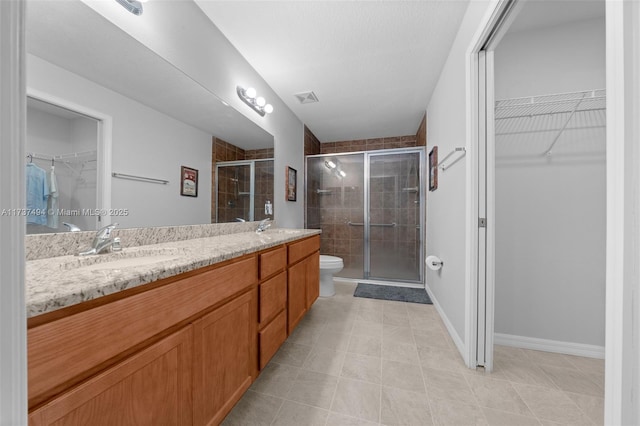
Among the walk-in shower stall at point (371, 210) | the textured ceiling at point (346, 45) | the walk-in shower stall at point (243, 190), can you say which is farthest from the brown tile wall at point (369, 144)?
the walk-in shower stall at point (243, 190)

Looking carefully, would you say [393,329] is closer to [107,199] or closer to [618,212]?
[618,212]

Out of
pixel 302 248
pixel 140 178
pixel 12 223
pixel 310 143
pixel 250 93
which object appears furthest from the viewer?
pixel 310 143

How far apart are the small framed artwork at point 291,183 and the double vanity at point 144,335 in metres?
1.67

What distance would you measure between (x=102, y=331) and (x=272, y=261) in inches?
32.7

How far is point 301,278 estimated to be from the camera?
69.9 inches

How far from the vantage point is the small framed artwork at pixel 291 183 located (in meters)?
2.81

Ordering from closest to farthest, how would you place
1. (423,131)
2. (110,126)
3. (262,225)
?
(110,126)
(262,225)
(423,131)

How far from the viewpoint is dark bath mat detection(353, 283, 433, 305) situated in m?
2.59

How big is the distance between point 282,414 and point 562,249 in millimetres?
2025

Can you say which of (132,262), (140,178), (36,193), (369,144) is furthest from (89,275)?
(369,144)

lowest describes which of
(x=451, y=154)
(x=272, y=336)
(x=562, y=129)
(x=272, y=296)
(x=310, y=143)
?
(x=272, y=336)

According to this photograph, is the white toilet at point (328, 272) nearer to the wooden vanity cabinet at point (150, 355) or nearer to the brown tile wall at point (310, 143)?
the wooden vanity cabinet at point (150, 355)

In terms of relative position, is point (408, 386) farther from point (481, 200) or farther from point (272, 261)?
point (481, 200)

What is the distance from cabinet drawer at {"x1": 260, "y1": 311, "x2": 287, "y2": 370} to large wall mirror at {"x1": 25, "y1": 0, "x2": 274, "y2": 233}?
32.0 inches
